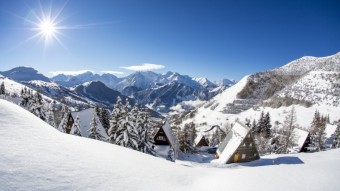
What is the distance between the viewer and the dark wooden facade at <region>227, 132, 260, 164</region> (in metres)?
37.9

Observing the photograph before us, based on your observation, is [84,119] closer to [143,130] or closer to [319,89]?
[143,130]

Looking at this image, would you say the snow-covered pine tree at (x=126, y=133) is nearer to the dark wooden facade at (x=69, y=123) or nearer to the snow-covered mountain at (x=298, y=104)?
the dark wooden facade at (x=69, y=123)

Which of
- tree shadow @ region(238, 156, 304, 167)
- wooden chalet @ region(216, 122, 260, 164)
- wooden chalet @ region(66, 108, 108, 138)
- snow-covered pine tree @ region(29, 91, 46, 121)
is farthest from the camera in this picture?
wooden chalet @ region(66, 108, 108, 138)

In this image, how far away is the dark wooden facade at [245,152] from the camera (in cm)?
3791

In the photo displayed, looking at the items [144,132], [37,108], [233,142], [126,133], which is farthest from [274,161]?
[37,108]

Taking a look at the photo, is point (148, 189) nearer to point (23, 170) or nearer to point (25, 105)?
point (23, 170)

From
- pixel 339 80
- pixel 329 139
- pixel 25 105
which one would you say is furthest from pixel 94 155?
pixel 339 80

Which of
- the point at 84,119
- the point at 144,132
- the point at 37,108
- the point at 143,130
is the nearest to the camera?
the point at 144,132

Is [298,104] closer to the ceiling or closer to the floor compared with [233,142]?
closer to the ceiling

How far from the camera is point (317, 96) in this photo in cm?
15225

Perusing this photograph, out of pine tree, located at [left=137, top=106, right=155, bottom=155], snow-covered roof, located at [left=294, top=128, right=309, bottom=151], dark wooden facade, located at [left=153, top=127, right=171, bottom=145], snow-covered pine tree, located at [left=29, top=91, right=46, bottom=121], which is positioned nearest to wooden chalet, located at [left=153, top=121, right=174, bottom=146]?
dark wooden facade, located at [left=153, top=127, right=171, bottom=145]

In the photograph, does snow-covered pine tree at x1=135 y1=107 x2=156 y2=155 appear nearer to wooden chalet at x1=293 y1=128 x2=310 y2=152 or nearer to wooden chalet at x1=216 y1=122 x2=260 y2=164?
wooden chalet at x1=216 y1=122 x2=260 y2=164

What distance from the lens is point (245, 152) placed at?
38344 millimetres

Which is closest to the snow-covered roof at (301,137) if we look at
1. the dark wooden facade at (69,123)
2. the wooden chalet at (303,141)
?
the wooden chalet at (303,141)
